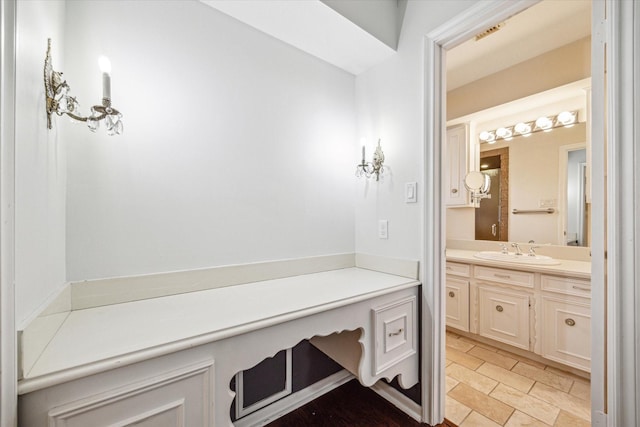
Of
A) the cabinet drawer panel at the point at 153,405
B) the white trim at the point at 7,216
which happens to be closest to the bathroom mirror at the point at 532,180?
the cabinet drawer panel at the point at 153,405

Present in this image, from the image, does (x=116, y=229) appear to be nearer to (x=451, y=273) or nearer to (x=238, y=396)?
(x=238, y=396)

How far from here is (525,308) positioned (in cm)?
208

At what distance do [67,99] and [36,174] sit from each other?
1.12 feet

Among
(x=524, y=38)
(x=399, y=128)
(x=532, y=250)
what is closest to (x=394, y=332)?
(x=399, y=128)

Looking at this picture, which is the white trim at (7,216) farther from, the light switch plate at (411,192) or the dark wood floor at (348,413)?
the light switch plate at (411,192)

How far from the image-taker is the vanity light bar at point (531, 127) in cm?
233

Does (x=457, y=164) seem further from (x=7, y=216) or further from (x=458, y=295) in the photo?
(x=7, y=216)

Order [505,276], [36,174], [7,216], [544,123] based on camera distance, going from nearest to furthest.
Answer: [7,216] → [36,174] → [505,276] → [544,123]

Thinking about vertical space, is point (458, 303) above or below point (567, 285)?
below

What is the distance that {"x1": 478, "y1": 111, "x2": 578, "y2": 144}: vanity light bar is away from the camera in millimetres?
2329

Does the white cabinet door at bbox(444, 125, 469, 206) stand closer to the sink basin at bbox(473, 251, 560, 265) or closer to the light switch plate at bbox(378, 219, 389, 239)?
the sink basin at bbox(473, 251, 560, 265)

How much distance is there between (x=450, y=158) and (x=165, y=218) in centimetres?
291

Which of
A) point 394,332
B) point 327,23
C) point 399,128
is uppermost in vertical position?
point 327,23

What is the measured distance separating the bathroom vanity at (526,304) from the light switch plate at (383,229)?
121 cm
